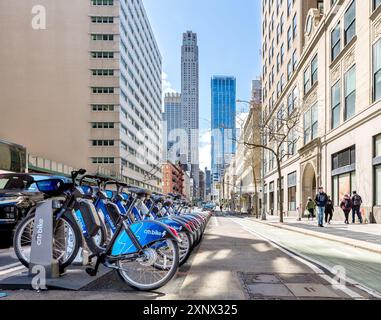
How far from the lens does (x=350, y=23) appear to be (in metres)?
26.2

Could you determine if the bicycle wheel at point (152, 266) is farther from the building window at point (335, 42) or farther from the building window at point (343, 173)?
the building window at point (335, 42)

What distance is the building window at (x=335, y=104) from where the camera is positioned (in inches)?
1121

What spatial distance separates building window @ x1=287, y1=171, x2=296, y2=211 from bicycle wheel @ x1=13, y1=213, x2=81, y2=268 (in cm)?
3863

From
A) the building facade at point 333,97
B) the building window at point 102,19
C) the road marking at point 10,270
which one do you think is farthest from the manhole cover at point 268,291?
the building window at point 102,19

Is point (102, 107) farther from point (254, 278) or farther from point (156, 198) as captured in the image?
point (254, 278)

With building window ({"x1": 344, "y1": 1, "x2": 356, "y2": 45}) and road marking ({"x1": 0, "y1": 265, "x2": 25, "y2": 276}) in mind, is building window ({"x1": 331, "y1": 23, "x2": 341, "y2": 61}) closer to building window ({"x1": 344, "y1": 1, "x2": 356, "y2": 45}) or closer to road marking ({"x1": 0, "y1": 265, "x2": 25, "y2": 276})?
building window ({"x1": 344, "y1": 1, "x2": 356, "y2": 45})

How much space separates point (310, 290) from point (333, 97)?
26.3 m

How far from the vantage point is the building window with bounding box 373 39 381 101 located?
850 inches

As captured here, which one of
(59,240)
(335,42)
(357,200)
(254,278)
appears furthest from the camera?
(335,42)

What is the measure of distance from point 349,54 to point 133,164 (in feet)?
230

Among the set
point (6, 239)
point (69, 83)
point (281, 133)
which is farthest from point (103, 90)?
point (6, 239)

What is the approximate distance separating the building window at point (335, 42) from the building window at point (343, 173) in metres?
7.07
